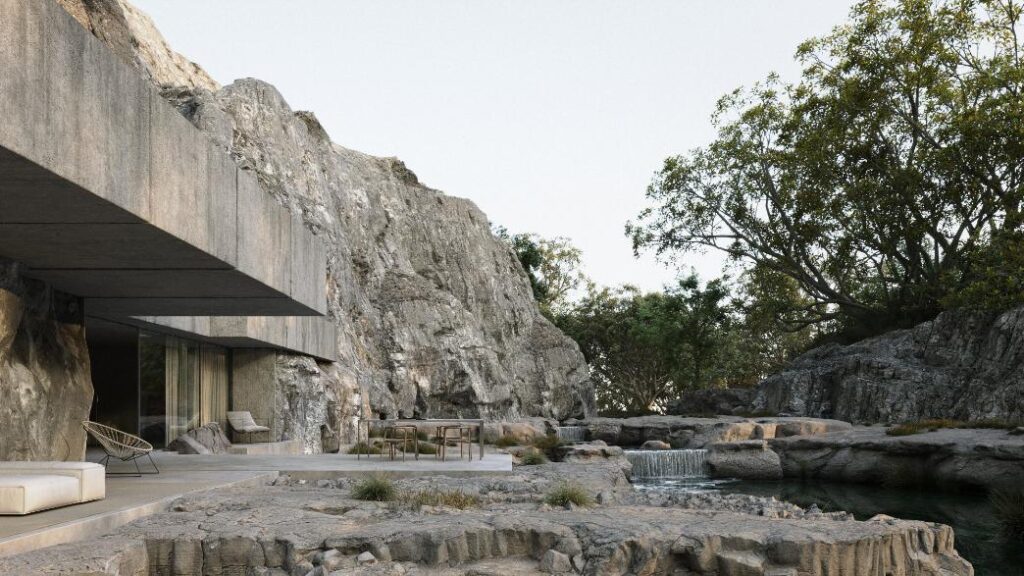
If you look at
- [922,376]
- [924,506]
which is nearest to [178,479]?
[924,506]

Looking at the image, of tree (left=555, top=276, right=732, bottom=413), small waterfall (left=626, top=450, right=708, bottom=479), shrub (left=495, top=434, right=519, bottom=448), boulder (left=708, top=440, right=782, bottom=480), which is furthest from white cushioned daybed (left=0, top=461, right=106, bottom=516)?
tree (left=555, top=276, right=732, bottom=413)

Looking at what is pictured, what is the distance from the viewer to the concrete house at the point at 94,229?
19.5 ft

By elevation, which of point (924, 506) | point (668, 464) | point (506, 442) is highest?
point (506, 442)

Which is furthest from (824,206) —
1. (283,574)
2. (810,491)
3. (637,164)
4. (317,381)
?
(283,574)

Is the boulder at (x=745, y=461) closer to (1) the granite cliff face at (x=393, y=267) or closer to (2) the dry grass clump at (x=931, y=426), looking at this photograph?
(2) the dry grass clump at (x=931, y=426)

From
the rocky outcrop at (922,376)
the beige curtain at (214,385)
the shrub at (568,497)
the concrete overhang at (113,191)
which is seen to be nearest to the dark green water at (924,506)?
the shrub at (568,497)

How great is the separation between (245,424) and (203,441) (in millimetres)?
2023

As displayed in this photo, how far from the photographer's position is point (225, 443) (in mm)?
17547

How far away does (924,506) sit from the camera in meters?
16.2

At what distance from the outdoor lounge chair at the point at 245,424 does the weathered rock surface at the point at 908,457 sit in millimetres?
11952

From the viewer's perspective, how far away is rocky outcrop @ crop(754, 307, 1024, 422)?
2503 centimetres

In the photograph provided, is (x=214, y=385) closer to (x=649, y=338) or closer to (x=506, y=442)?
(x=506, y=442)

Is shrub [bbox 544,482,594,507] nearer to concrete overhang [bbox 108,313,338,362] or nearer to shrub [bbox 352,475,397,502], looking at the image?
shrub [bbox 352,475,397,502]

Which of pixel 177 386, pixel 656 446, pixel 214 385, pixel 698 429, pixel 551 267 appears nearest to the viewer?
pixel 177 386
